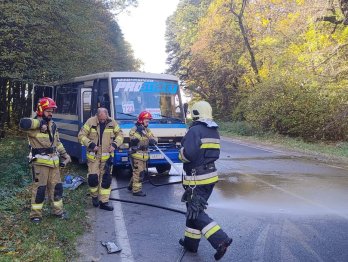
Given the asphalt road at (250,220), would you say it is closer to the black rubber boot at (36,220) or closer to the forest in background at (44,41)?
the black rubber boot at (36,220)

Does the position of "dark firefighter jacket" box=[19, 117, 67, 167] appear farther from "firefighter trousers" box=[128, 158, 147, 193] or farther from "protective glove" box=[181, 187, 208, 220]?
"firefighter trousers" box=[128, 158, 147, 193]

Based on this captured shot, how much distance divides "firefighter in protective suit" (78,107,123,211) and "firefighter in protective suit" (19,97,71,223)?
119 centimetres

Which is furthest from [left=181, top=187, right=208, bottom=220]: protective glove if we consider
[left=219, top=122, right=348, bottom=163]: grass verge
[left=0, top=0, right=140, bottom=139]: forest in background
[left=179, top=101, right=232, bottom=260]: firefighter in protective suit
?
[left=219, top=122, right=348, bottom=163]: grass verge

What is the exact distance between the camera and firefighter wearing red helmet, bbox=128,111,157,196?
9013mm

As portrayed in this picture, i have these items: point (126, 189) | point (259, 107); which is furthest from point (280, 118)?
point (126, 189)

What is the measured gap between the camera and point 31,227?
6.13 meters

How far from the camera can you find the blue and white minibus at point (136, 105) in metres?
10.8

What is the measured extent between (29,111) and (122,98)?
53.2 feet

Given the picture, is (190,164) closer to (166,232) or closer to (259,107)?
(166,232)

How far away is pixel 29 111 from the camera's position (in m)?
25.6

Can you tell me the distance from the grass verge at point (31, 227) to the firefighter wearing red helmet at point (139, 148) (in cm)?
111

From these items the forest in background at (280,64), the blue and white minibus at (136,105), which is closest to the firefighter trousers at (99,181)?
the blue and white minibus at (136,105)

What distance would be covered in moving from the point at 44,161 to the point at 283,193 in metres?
5.17

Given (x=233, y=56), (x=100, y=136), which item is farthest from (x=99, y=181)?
(x=233, y=56)
